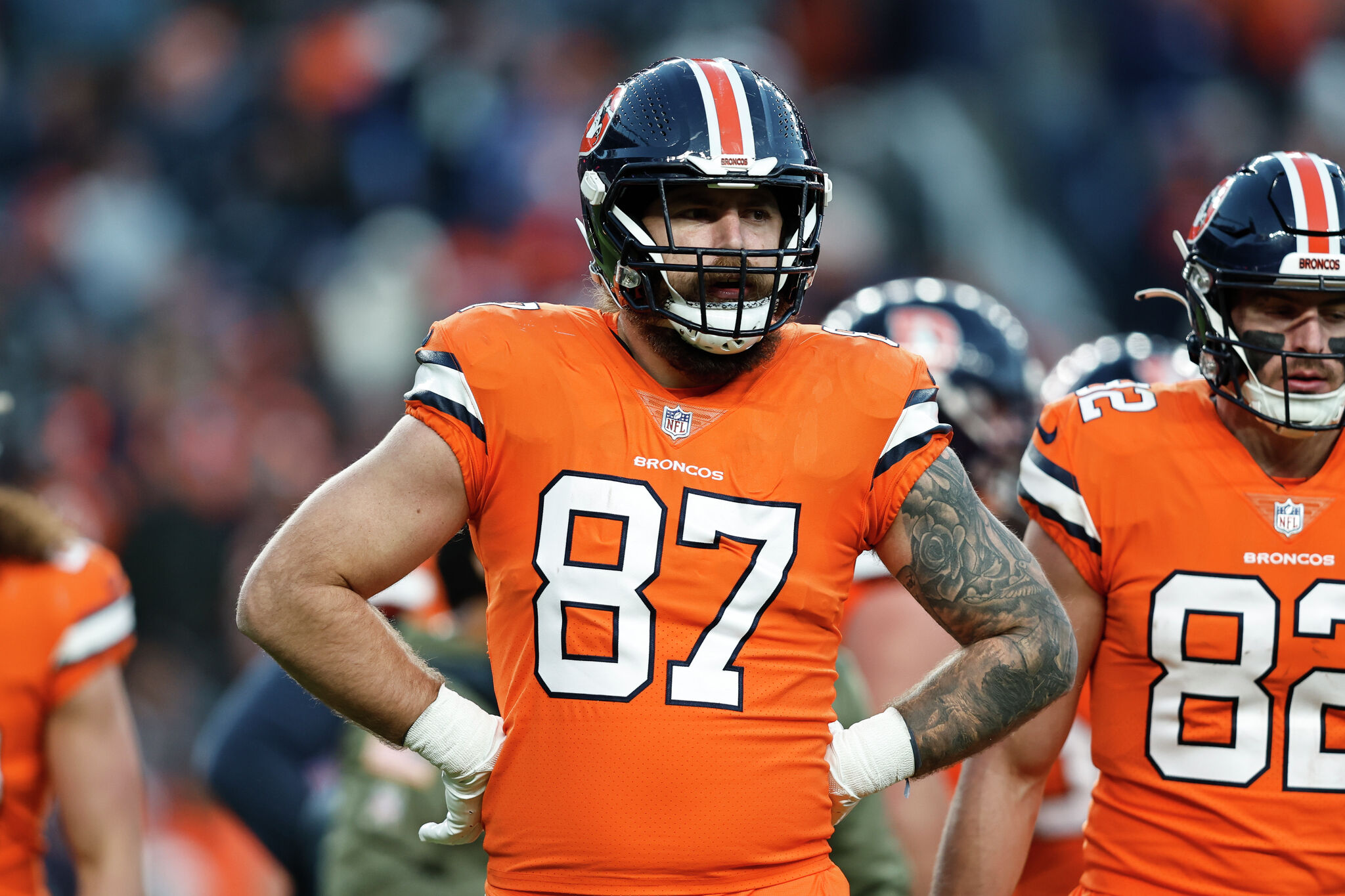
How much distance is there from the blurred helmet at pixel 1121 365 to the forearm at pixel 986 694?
5.26ft

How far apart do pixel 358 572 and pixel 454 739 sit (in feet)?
1.00

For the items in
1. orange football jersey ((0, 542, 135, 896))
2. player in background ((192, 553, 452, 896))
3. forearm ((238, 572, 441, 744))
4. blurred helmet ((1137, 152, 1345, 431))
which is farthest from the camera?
player in background ((192, 553, 452, 896))

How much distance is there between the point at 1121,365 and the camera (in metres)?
4.09

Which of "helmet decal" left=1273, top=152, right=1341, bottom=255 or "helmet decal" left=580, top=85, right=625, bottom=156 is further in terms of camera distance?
"helmet decal" left=1273, top=152, right=1341, bottom=255

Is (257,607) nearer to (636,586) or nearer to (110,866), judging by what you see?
(636,586)

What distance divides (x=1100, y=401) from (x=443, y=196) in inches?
301

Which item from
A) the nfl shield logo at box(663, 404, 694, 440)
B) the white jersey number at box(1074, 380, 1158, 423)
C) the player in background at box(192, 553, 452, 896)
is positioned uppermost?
the nfl shield logo at box(663, 404, 694, 440)

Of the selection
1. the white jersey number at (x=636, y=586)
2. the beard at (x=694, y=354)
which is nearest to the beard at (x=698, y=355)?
the beard at (x=694, y=354)

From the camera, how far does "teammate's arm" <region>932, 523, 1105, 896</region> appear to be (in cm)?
296

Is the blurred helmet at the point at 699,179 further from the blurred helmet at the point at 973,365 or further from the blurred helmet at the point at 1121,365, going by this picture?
the blurred helmet at the point at 1121,365

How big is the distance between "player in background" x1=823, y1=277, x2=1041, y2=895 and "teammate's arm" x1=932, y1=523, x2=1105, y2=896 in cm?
51

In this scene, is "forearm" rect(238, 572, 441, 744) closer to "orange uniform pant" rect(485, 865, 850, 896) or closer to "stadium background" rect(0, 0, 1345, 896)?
"orange uniform pant" rect(485, 865, 850, 896)

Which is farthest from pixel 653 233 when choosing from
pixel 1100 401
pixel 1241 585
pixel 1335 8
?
pixel 1335 8

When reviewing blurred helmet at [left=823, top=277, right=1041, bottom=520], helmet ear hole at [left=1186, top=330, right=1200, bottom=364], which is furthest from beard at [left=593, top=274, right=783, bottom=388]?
blurred helmet at [left=823, top=277, right=1041, bottom=520]
